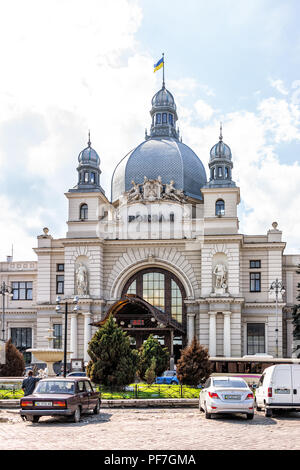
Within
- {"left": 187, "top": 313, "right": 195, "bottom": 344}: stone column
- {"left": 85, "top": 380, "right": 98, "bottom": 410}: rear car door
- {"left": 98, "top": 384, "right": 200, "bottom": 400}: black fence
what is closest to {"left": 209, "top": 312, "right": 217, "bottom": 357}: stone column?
{"left": 187, "top": 313, "right": 195, "bottom": 344}: stone column

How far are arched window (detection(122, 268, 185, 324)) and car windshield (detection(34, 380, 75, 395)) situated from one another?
34.2m

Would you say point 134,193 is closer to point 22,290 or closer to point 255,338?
point 22,290

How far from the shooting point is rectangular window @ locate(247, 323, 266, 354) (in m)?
54.8

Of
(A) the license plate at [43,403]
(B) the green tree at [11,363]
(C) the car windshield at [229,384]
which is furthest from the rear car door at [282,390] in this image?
(B) the green tree at [11,363]

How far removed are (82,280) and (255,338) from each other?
50.1ft

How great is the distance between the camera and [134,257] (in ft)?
182

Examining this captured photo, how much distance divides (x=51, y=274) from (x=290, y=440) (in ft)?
143

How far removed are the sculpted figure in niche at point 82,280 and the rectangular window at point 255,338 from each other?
1406 cm

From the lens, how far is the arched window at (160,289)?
182 feet

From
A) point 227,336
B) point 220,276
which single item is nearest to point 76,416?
point 227,336

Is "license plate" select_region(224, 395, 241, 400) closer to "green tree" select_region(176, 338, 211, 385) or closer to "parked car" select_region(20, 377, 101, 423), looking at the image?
"parked car" select_region(20, 377, 101, 423)
